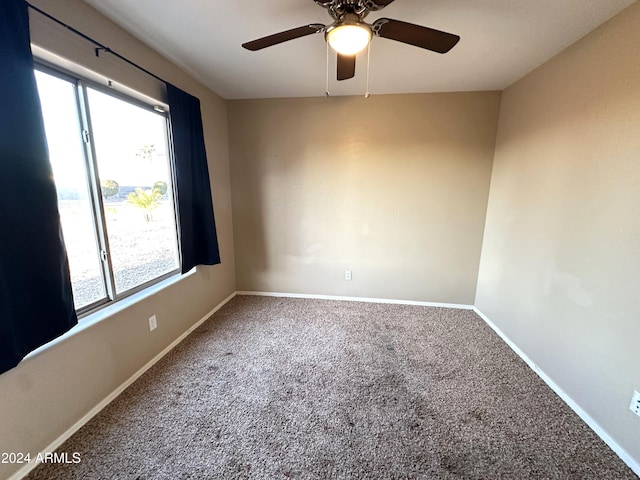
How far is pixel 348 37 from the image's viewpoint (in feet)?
4.10

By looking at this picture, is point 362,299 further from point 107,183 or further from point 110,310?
point 107,183

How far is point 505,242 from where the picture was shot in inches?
101

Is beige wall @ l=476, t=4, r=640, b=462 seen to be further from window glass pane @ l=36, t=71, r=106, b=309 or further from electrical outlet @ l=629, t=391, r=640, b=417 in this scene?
window glass pane @ l=36, t=71, r=106, b=309

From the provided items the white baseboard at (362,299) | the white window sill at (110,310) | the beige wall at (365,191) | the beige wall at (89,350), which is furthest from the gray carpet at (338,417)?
the beige wall at (365,191)

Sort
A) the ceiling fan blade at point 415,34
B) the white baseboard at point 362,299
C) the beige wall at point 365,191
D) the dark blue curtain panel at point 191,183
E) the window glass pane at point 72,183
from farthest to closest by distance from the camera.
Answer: the white baseboard at point 362,299 < the beige wall at point 365,191 < the dark blue curtain panel at point 191,183 < the window glass pane at point 72,183 < the ceiling fan blade at point 415,34

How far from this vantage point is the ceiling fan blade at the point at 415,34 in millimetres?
1234

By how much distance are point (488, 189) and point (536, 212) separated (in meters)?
0.85

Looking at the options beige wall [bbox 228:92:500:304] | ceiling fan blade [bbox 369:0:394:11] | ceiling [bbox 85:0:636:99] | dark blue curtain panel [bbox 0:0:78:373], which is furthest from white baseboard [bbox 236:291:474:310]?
ceiling fan blade [bbox 369:0:394:11]

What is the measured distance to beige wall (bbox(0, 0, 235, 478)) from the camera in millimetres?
1268

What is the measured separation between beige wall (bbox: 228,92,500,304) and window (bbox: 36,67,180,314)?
1.14m

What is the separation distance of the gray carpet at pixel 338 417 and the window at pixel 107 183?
84 centimetres

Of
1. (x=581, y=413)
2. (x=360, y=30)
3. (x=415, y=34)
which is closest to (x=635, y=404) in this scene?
(x=581, y=413)

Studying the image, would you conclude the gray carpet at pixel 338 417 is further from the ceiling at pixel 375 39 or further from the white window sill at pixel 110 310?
the ceiling at pixel 375 39

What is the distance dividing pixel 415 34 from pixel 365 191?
A: 1882mm
